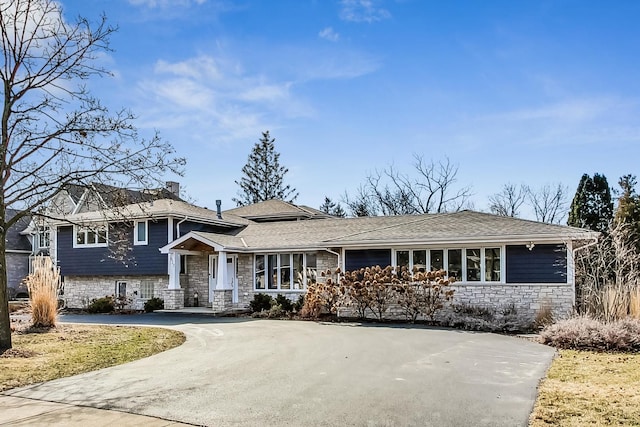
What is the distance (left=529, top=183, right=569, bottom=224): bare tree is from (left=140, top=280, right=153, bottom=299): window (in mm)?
28485

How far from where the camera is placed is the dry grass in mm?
8844

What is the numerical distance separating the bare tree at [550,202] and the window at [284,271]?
A: 82.6ft

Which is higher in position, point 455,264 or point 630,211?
point 630,211

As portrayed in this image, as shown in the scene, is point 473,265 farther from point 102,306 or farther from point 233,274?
point 102,306

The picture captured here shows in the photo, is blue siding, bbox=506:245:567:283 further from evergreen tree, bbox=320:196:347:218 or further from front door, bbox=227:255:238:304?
evergreen tree, bbox=320:196:347:218

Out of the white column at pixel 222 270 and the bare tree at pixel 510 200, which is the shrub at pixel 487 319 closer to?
the white column at pixel 222 270

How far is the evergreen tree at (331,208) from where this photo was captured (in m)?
44.3

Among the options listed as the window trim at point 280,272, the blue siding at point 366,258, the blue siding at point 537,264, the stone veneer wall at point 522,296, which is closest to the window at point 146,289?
the window trim at point 280,272

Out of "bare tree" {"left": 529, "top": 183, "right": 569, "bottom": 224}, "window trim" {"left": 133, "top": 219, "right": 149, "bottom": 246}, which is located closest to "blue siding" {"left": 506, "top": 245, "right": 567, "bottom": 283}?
"window trim" {"left": 133, "top": 219, "right": 149, "bottom": 246}

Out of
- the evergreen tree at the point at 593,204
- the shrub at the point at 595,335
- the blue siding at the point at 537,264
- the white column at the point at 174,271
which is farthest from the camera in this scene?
the evergreen tree at the point at 593,204

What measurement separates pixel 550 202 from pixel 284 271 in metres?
26.1

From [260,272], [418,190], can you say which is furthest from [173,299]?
[418,190]

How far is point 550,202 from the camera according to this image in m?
38.5

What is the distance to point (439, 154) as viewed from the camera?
37.3 metres
